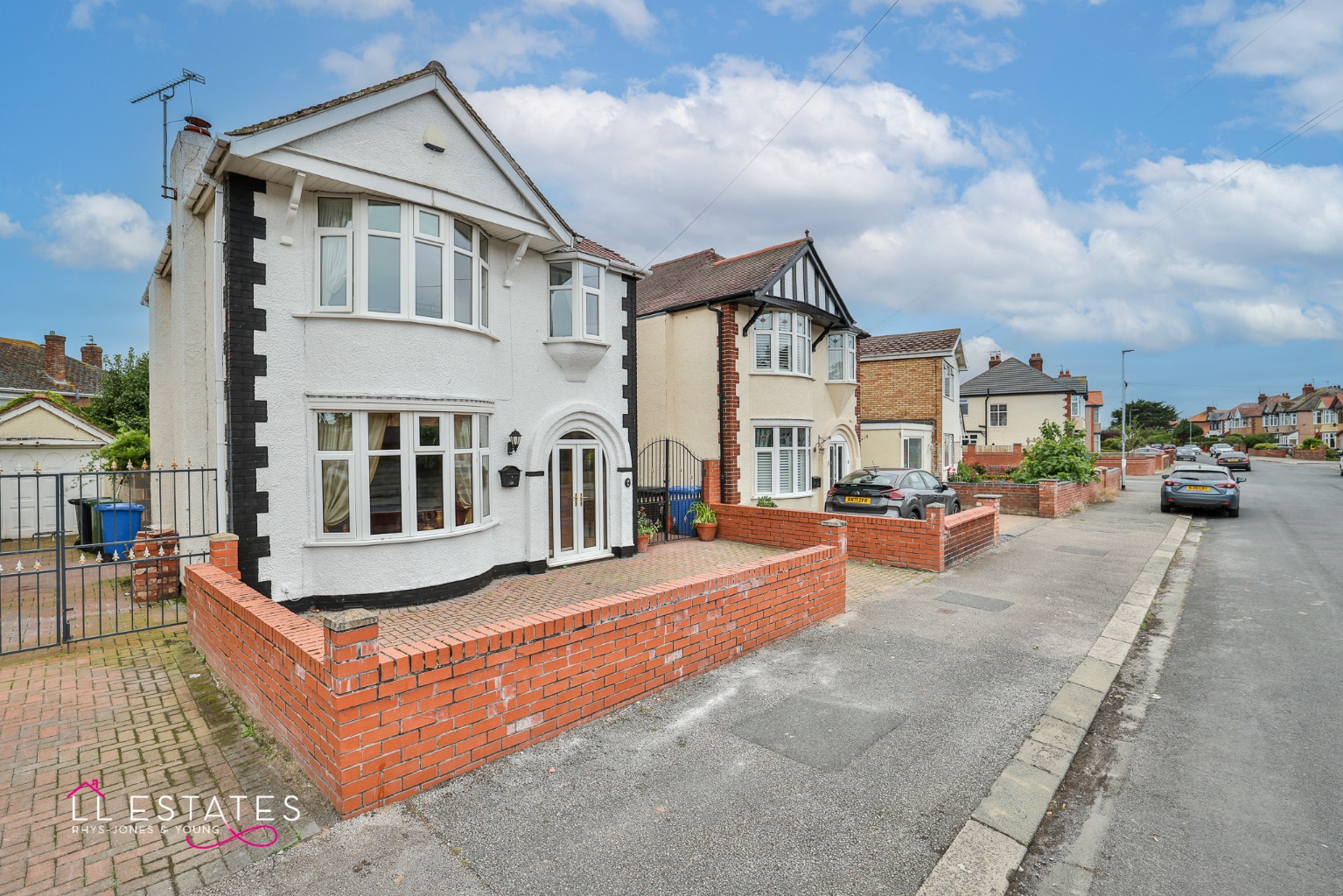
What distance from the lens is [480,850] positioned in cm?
318

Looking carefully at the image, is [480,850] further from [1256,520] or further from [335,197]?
[1256,520]

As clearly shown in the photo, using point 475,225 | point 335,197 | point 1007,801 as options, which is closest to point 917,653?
point 1007,801

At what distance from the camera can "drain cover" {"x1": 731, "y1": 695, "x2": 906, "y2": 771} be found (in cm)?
420

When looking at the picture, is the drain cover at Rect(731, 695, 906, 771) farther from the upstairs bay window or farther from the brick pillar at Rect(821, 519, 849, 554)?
the upstairs bay window

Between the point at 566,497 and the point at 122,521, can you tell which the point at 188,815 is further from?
the point at 122,521

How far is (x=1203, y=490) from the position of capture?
1770 cm

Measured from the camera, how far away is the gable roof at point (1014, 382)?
39250 mm

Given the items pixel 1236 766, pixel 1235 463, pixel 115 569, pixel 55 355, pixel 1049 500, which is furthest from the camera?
pixel 1235 463

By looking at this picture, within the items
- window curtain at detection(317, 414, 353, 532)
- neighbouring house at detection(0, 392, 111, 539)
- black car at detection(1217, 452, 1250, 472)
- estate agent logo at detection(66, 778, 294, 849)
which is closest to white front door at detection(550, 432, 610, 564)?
window curtain at detection(317, 414, 353, 532)

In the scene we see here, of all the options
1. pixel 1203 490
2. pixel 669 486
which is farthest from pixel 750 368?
pixel 1203 490

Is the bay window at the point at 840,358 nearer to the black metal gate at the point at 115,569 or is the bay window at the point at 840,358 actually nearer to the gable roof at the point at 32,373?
the black metal gate at the point at 115,569

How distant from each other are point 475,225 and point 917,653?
7.88 metres

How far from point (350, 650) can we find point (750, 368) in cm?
1251

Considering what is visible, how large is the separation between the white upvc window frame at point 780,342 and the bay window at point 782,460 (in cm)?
149
